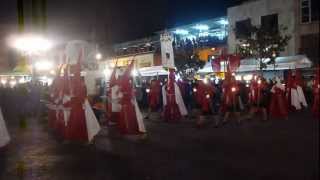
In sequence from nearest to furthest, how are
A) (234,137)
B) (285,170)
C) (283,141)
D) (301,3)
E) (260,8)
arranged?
1. (285,170)
2. (283,141)
3. (234,137)
4. (301,3)
5. (260,8)

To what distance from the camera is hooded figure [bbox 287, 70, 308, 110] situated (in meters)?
22.1

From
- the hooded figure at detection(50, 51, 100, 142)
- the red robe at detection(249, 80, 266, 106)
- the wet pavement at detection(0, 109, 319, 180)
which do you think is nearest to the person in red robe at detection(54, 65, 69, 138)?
the hooded figure at detection(50, 51, 100, 142)

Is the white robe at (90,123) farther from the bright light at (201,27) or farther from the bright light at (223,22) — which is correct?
the bright light at (201,27)

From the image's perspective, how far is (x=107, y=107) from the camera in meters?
16.6

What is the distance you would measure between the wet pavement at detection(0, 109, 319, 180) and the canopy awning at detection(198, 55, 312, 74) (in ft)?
38.3

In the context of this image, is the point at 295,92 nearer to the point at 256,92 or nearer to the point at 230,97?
the point at 256,92

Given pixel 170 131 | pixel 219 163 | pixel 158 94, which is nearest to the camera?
pixel 219 163

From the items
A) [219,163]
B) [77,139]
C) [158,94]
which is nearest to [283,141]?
[219,163]

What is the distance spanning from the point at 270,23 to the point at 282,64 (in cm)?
772

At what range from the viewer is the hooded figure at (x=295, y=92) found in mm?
22080

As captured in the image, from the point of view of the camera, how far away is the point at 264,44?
107 feet

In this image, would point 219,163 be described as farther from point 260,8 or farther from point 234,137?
point 260,8

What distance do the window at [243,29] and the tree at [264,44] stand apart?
0.22 m

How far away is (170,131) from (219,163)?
20.4ft
